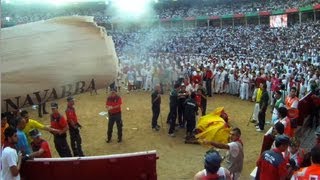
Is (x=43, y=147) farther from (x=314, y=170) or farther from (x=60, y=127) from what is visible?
(x=314, y=170)

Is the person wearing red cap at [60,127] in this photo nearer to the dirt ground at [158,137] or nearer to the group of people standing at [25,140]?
the group of people standing at [25,140]

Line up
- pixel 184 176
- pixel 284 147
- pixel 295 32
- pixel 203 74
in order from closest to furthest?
1. pixel 284 147
2. pixel 184 176
3. pixel 203 74
4. pixel 295 32

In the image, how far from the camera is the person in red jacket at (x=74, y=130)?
10305 millimetres

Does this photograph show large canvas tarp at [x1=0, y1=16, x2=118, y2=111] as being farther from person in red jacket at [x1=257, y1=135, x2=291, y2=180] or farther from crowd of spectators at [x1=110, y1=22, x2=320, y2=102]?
crowd of spectators at [x1=110, y1=22, x2=320, y2=102]

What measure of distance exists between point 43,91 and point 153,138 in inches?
422

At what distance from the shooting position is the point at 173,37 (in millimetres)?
49531

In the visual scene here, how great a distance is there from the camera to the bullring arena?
2205 millimetres

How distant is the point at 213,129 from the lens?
1146 cm

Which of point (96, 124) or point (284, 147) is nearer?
point (284, 147)

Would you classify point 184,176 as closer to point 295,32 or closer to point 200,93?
point 200,93

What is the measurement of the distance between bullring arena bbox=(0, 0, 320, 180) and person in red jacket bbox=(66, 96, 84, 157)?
0.60m

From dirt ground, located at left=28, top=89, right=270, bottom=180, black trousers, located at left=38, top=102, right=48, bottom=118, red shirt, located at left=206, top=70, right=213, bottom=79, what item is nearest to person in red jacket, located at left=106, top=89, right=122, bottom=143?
dirt ground, located at left=28, top=89, right=270, bottom=180

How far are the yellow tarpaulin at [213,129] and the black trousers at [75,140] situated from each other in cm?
299

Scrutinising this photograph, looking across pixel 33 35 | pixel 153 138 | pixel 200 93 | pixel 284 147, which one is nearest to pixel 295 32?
pixel 200 93
